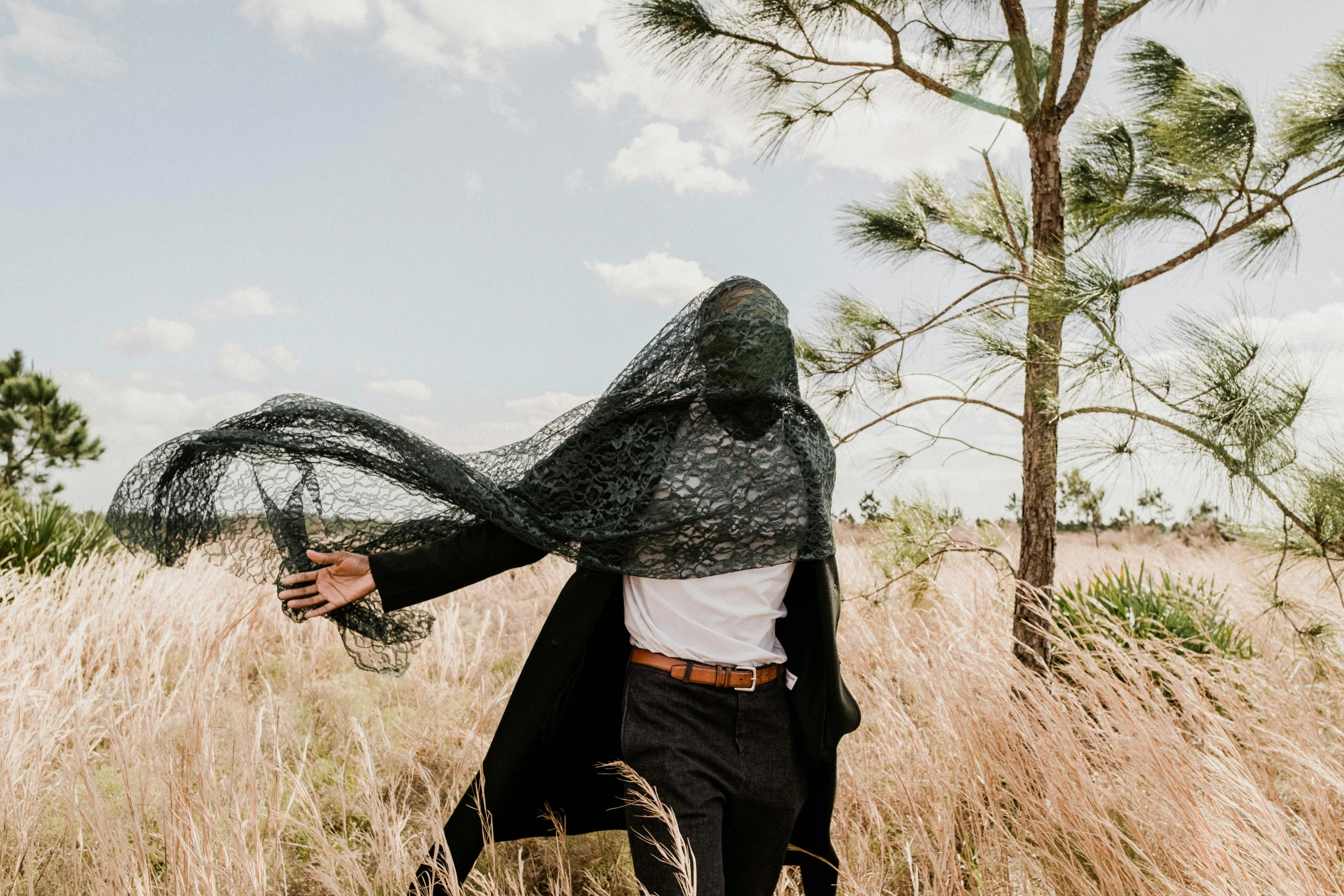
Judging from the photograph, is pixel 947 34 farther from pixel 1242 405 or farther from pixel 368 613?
pixel 368 613

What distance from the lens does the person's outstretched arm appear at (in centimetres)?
176

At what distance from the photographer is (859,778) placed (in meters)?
2.66

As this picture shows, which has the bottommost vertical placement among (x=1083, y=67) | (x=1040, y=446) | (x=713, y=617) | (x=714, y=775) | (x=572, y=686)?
(x=714, y=775)

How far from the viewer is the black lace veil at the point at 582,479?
171 cm

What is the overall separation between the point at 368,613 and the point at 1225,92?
12.5ft

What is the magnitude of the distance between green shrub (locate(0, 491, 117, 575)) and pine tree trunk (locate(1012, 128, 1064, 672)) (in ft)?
19.3

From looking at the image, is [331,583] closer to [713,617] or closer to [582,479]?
[582,479]

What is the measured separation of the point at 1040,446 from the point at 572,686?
2581 millimetres

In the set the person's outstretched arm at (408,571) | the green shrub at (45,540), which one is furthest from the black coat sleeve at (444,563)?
the green shrub at (45,540)

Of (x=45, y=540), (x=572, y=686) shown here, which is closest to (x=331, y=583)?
(x=572, y=686)

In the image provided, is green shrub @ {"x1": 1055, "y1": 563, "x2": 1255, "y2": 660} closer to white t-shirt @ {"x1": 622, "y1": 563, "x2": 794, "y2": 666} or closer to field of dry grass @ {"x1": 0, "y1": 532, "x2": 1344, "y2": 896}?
field of dry grass @ {"x1": 0, "y1": 532, "x2": 1344, "y2": 896}

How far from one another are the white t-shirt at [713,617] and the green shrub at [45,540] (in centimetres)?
543

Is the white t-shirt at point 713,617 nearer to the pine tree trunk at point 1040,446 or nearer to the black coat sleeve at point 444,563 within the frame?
the black coat sleeve at point 444,563

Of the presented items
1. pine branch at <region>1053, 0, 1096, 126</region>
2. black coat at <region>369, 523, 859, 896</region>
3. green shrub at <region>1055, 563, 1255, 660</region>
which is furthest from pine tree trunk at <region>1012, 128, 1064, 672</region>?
black coat at <region>369, 523, 859, 896</region>
